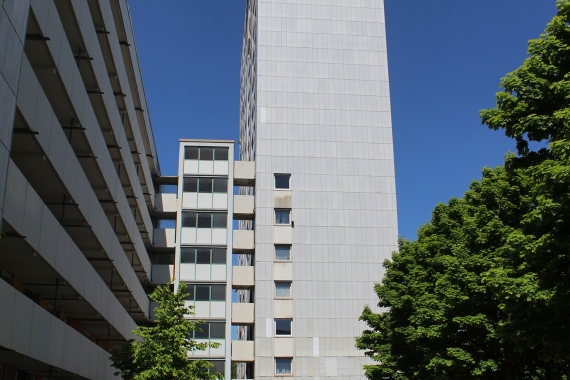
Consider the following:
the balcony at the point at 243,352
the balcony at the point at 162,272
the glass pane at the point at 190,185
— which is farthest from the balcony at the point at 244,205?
the balcony at the point at 243,352

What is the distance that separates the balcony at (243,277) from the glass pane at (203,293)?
6.90 feet

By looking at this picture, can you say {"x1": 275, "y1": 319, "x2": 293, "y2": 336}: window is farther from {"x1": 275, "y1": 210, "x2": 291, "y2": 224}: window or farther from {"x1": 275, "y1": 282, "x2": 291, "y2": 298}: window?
{"x1": 275, "y1": 210, "x2": 291, "y2": 224}: window

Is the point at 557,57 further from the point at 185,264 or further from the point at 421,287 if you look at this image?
the point at 185,264

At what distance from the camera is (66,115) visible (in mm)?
21859

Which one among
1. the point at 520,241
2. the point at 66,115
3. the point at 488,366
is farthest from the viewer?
the point at 488,366

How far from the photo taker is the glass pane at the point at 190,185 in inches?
1869

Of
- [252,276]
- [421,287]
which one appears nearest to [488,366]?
[421,287]

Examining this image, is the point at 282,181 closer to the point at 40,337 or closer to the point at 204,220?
the point at 204,220

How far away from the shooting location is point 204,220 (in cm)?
4675

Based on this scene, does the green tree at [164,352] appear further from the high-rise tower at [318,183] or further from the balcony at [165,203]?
the balcony at [165,203]

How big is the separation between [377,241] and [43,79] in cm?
3165

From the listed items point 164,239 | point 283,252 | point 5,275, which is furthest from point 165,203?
point 5,275

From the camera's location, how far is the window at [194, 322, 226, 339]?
43.6 meters

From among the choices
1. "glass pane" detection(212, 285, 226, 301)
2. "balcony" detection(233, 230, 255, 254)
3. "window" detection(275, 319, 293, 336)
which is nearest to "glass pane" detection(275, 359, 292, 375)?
"window" detection(275, 319, 293, 336)
